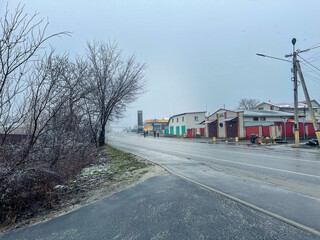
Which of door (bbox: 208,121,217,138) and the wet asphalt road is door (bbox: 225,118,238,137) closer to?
door (bbox: 208,121,217,138)

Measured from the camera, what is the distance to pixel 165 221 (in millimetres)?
3336

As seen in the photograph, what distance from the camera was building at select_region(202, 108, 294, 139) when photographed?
26.9 metres

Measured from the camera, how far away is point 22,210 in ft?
15.2

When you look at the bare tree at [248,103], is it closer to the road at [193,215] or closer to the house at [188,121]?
the house at [188,121]

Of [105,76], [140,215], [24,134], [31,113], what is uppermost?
[105,76]

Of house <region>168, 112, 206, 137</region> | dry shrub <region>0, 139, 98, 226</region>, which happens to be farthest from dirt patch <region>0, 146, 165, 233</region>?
house <region>168, 112, 206, 137</region>

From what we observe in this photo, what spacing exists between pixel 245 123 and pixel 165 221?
3007cm

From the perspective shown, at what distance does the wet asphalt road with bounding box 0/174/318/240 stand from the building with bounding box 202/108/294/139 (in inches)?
1005

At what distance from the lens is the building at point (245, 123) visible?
88.3ft

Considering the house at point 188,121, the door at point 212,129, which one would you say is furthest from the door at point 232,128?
the house at point 188,121

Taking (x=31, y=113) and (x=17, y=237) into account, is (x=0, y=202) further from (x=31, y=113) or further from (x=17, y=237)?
(x=31, y=113)

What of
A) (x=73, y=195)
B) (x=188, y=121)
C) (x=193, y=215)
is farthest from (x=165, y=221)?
(x=188, y=121)

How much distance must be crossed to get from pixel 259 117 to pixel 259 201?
30.7m

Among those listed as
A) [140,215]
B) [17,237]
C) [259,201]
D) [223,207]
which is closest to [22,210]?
[17,237]
